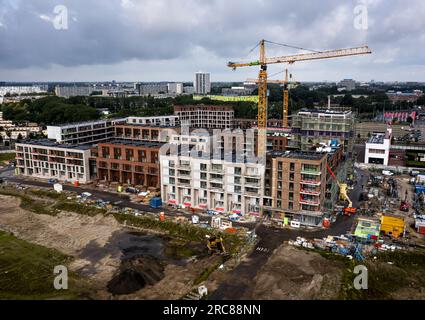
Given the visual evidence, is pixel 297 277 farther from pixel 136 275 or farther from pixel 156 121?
pixel 156 121

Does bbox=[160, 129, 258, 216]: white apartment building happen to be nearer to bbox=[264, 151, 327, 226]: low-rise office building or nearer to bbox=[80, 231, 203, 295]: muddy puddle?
bbox=[264, 151, 327, 226]: low-rise office building

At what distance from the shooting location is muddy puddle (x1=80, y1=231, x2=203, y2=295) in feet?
134

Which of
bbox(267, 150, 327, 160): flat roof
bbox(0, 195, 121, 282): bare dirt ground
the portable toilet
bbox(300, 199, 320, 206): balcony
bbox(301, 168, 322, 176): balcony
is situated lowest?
bbox(0, 195, 121, 282): bare dirt ground

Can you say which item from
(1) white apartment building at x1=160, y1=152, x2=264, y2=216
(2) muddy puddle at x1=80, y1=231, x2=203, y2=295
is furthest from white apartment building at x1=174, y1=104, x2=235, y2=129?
(2) muddy puddle at x1=80, y1=231, x2=203, y2=295

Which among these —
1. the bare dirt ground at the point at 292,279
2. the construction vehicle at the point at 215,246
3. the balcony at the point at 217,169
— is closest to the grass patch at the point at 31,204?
the balcony at the point at 217,169

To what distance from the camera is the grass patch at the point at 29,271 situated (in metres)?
39.1

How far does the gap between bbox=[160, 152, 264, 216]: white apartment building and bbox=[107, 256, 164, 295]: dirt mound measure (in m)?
19.7

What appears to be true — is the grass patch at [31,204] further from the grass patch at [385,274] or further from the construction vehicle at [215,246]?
the grass patch at [385,274]

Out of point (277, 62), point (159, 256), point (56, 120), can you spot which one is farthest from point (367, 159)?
point (56, 120)

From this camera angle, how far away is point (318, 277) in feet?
137

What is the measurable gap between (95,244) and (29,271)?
1006 centimetres

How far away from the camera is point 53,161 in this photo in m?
85.4

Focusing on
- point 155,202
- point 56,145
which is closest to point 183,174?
point 155,202

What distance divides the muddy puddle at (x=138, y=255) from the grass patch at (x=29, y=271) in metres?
3.66
